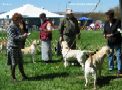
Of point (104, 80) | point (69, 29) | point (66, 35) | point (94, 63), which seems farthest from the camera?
point (66, 35)

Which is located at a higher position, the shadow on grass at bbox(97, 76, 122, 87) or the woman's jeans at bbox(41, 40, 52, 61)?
the woman's jeans at bbox(41, 40, 52, 61)

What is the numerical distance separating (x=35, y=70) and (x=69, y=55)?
3.88 ft

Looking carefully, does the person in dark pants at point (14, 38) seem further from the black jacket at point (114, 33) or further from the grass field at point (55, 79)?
the black jacket at point (114, 33)

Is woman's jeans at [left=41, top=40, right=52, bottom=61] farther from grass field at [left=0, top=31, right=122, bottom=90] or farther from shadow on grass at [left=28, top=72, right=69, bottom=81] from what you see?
shadow on grass at [left=28, top=72, right=69, bottom=81]

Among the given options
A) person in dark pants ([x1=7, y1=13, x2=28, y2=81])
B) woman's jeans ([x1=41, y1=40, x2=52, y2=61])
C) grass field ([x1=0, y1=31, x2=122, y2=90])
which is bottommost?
grass field ([x1=0, y1=31, x2=122, y2=90])

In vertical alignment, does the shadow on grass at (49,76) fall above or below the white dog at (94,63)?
below

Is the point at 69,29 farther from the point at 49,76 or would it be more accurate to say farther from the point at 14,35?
the point at 14,35

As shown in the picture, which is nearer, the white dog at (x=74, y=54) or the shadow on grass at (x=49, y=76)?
the shadow on grass at (x=49, y=76)

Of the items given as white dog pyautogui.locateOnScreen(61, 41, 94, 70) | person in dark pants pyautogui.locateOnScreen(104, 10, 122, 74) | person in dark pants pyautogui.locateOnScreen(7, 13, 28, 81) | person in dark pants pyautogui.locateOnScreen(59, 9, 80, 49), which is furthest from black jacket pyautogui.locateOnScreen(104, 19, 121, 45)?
person in dark pants pyautogui.locateOnScreen(7, 13, 28, 81)

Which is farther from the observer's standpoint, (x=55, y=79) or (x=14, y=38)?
(x=55, y=79)

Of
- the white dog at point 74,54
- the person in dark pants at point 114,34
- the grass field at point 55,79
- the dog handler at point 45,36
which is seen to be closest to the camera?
the grass field at point 55,79

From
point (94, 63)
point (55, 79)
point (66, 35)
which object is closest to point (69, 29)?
point (66, 35)

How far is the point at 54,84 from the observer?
37.3 ft

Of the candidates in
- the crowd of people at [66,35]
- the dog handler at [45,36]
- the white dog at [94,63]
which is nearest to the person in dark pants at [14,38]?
the crowd of people at [66,35]
